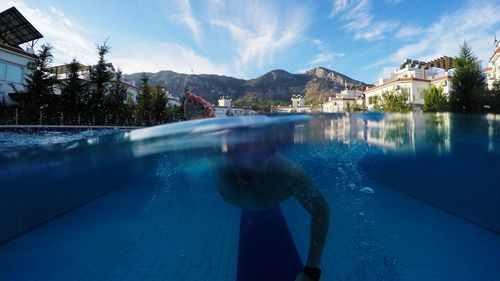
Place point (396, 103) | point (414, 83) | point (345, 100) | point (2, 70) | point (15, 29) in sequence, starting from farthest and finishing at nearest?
1. point (345, 100)
2. point (414, 83)
3. point (396, 103)
4. point (15, 29)
5. point (2, 70)

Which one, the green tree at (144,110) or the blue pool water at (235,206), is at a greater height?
the green tree at (144,110)

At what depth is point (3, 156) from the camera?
19.3ft

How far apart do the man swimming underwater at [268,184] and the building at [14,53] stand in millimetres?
23884

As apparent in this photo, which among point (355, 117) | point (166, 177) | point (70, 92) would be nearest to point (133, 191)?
point (166, 177)

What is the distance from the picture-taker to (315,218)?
3668 mm

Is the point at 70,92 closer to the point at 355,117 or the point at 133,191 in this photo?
the point at 133,191

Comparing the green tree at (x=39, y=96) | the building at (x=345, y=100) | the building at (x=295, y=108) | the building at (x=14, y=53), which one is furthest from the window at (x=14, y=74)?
the building at (x=345, y=100)

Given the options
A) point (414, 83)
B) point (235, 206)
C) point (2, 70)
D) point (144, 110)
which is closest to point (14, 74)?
point (2, 70)

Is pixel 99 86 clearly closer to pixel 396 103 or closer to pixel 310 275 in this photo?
pixel 310 275

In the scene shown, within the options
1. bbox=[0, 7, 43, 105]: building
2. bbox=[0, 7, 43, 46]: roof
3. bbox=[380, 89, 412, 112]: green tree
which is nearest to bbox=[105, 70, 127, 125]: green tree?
bbox=[0, 7, 43, 105]: building

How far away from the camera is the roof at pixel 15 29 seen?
92.8ft

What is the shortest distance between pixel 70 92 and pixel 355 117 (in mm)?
23387

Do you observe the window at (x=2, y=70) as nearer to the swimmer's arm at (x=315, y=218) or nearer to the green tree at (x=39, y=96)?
the green tree at (x=39, y=96)

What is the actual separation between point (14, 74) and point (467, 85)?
1527 inches
